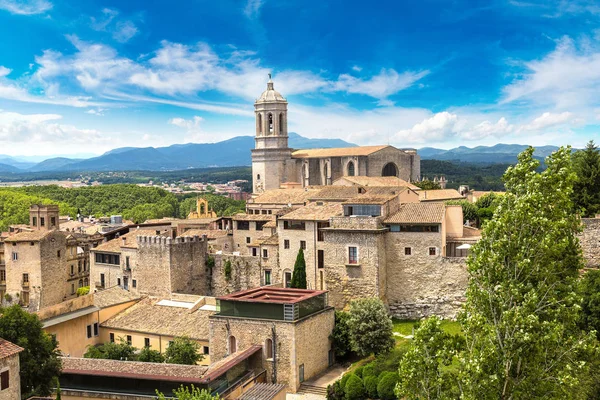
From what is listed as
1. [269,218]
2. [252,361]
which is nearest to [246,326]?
[252,361]

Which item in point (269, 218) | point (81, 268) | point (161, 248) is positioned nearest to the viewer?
point (161, 248)

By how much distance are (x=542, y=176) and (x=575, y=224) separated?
1.98m

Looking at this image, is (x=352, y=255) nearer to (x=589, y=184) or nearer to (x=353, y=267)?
(x=353, y=267)

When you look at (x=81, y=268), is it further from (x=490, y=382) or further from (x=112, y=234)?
(x=490, y=382)

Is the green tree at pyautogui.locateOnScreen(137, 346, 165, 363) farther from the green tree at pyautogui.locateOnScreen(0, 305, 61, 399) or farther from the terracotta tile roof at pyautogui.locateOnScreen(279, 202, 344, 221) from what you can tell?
the terracotta tile roof at pyautogui.locateOnScreen(279, 202, 344, 221)

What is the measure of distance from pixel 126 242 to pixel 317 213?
14.9 m

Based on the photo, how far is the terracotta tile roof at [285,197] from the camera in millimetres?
57188

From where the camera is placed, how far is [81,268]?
54062 mm

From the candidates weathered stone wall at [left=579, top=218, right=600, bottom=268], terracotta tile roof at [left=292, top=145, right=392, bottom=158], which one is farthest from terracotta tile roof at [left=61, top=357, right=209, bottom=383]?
terracotta tile roof at [left=292, top=145, right=392, bottom=158]

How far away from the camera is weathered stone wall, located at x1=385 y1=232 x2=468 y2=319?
35906mm

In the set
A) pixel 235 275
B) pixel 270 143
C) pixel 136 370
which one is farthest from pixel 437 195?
pixel 136 370

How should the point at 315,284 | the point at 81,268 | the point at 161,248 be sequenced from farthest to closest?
the point at 81,268 < the point at 161,248 < the point at 315,284

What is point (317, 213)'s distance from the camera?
4025cm

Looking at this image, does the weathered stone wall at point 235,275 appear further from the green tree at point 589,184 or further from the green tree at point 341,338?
the green tree at point 589,184
